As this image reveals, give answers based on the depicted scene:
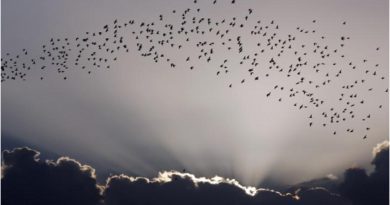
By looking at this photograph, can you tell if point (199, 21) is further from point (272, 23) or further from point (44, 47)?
point (44, 47)

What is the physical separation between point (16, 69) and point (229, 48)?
32.7 meters

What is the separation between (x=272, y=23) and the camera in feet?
197

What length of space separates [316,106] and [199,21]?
2253cm

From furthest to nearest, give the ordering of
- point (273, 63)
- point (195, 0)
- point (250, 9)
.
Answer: point (273, 63) < point (250, 9) < point (195, 0)

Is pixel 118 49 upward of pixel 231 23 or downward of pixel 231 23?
downward

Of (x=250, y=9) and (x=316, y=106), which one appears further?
(x=316, y=106)

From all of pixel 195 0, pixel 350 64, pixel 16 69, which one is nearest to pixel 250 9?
pixel 195 0

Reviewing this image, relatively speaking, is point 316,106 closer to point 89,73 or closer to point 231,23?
point 231,23

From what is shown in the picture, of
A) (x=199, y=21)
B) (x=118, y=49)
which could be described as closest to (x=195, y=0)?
(x=199, y=21)

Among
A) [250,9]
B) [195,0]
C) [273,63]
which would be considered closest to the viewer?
[195,0]

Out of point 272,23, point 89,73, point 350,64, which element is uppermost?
point 350,64

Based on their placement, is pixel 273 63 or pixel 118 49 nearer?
pixel 118 49

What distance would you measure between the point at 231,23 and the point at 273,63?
413 inches

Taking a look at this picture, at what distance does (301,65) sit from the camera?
226ft
